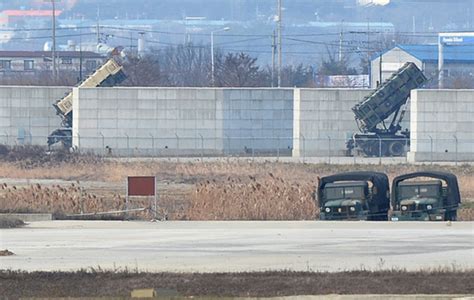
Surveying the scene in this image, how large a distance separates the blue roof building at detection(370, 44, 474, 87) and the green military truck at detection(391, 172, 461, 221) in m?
99.0

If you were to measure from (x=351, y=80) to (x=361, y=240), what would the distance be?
103m

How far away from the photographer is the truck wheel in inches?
2721

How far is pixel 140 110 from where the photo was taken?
6619 cm

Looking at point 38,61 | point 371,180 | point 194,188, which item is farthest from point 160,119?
point 38,61

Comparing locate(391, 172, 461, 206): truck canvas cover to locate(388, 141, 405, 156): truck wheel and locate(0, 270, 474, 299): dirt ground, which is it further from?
locate(388, 141, 405, 156): truck wheel

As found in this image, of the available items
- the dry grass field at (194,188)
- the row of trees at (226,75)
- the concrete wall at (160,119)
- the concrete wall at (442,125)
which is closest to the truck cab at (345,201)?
the dry grass field at (194,188)

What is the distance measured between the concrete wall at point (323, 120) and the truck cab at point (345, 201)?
31234 mm

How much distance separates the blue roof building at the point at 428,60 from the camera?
465 feet

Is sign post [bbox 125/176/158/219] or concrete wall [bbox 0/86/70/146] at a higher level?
concrete wall [bbox 0/86/70/146]

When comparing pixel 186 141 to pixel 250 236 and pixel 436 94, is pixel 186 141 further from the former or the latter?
pixel 250 236

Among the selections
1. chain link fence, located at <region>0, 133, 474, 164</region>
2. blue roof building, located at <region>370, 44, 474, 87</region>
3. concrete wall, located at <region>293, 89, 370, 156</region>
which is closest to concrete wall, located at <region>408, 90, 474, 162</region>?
chain link fence, located at <region>0, 133, 474, 164</region>

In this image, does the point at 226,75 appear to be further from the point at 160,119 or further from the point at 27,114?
the point at 160,119

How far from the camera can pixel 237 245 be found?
88.9 feet

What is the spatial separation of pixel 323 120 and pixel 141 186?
3170 cm
